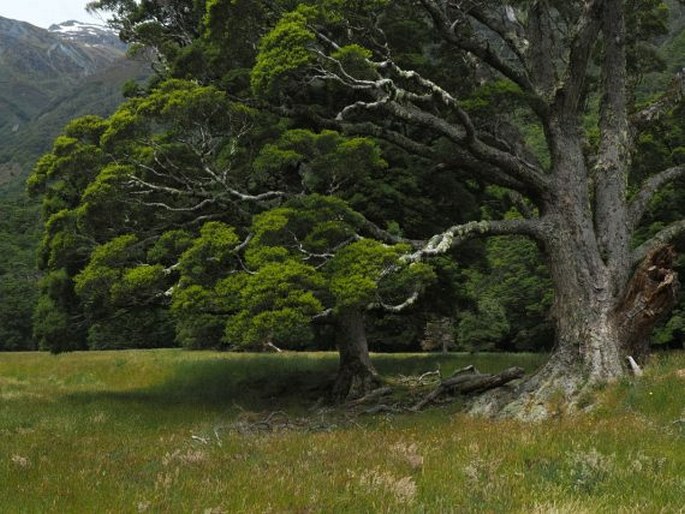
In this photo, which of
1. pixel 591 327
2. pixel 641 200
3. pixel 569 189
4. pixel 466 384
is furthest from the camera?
pixel 466 384

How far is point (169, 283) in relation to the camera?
65.2 feet

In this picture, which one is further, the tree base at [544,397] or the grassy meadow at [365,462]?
the tree base at [544,397]

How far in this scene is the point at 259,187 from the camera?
21.6m

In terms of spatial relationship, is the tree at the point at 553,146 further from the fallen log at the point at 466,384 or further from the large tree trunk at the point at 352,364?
the large tree trunk at the point at 352,364

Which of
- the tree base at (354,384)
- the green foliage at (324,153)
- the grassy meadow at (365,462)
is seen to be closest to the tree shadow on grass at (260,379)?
the tree base at (354,384)

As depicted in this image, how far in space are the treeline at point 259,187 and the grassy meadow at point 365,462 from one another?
3.35 m

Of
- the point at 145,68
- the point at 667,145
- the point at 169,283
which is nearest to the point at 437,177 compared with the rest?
the point at 169,283

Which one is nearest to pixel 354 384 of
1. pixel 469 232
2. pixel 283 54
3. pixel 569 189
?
pixel 469 232

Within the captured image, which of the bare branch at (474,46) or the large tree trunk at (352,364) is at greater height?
the bare branch at (474,46)

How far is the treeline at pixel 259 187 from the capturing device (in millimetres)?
14695

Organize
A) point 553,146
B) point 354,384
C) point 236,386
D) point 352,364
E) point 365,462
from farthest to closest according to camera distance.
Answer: point 236,386 < point 352,364 < point 354,384 < point 553,146 < point 365,462

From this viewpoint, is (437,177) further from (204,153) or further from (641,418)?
(641,418)

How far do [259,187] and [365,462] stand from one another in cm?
1523

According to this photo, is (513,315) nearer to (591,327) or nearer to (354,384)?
(354,384)
